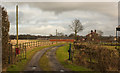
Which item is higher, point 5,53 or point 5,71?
point 5,53

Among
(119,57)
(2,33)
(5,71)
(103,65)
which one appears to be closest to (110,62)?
(103,65)

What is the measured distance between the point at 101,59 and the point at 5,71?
421 inches

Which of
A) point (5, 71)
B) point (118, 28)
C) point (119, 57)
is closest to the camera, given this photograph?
point (5, 71)

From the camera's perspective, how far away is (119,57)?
15.9 metres

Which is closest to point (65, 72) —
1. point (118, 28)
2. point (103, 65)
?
point (103, 65)

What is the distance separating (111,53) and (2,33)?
41.9ft

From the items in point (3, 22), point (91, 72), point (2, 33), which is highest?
point (3, 22)

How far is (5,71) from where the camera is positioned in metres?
11.8

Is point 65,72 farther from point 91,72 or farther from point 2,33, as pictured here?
point 2,33

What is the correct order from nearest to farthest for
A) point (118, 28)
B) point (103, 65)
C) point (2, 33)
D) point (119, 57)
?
1. point (2, 33)
2. point (103, 65)
3. point (119, 57)
4. point (118, 28)

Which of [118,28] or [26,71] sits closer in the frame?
[26,71]

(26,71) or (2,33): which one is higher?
(2,33)

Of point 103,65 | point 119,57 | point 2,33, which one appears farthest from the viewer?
point 119,57

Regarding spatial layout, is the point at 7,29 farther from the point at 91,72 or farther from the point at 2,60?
the point at 91,72
